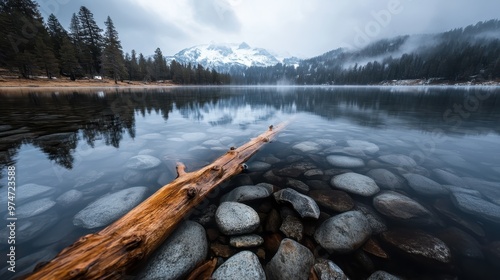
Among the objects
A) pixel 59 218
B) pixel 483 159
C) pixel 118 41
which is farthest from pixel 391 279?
pixel 118 41

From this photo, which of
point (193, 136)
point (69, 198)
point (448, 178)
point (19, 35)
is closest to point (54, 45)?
point (19, 35)

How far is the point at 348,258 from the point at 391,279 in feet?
2.13

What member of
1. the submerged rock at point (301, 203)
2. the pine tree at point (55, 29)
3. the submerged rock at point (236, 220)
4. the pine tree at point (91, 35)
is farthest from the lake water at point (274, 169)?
the pine tree at point (55, 29)

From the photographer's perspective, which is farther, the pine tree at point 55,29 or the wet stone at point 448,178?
the pine tree at point 55,29

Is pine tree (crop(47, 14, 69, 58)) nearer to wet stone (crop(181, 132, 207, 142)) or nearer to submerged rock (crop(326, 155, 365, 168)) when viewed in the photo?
wet stone (crop(181, 132, 207, 142))

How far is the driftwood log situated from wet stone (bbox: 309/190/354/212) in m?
2.80

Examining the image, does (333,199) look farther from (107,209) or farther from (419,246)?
(107,209)

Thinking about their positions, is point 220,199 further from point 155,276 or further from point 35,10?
point 35,10

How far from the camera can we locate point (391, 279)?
2.90m

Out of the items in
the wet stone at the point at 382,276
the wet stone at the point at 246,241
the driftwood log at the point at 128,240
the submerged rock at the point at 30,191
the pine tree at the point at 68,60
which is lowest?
the wet stone at the point at 246,241

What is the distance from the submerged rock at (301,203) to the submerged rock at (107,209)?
344cm

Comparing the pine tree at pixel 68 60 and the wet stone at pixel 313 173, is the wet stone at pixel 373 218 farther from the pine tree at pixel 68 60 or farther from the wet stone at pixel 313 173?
the pine tree at pixel 68 60

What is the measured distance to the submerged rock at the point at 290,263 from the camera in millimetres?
3035

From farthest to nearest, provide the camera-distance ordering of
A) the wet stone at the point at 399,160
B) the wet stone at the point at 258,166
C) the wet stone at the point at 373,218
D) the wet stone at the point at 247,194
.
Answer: the wet stone at the point at 399,160 < the wet stone at the point at 258,166 < the wet stone at the point at 247,194 < the wet stone at the point at 373,218
